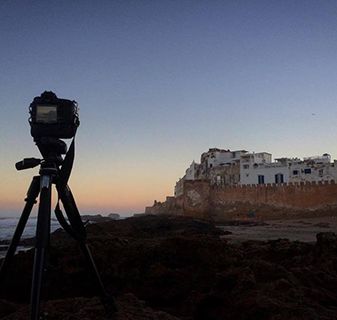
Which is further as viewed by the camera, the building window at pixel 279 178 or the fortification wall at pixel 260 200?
the building window at pixel 279 178

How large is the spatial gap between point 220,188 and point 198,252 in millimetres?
38082

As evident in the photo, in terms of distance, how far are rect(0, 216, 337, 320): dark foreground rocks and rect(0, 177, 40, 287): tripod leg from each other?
50 cm

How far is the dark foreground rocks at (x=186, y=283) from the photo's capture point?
256 centimetres

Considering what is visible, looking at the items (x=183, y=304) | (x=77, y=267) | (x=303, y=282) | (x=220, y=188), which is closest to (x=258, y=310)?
(x=183, y=304)

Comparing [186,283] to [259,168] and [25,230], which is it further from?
[259,168]

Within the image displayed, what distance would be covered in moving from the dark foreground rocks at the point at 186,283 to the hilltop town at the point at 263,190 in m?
33.2

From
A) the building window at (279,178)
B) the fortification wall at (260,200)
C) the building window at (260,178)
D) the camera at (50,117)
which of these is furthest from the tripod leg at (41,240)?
the building window at (260,178)

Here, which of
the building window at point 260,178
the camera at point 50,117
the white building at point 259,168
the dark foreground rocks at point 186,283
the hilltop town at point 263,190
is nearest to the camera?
the camera at point 50,117

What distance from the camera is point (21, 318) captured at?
2334 millimetres

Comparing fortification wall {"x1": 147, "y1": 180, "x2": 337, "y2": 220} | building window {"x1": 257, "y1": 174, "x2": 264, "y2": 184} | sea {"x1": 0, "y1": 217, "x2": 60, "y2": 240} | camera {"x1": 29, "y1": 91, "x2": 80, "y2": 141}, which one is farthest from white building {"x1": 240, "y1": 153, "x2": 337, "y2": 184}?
camera {"x1": 29, "y1": 91, "x2": 80, "y2": 141}

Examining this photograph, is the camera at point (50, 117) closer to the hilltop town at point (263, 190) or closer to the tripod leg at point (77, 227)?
the tripod leg at point (77, 227)

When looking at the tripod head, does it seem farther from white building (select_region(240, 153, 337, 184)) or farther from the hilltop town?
white building (select_region(240, 153, 337, 184))

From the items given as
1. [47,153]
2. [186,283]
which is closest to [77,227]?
[47,153]

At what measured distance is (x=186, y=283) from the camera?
3.52 metres
